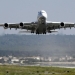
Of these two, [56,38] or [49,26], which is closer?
[49,26]

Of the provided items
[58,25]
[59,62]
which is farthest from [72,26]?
Result: [59,62]

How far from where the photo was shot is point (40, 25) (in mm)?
57000

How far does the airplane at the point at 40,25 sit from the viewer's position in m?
57.2

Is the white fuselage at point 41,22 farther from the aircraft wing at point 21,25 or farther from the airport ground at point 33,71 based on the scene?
the airport ground at point 33,71

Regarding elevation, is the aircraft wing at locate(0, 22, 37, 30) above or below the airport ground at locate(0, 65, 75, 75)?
above

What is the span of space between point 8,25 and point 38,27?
268 inches

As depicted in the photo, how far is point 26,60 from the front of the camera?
4427 inches

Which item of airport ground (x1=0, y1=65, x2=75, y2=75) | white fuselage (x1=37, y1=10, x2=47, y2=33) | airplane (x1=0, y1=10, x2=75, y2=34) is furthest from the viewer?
airport ground (x1=0, y1=65, x2=75, y2=75)

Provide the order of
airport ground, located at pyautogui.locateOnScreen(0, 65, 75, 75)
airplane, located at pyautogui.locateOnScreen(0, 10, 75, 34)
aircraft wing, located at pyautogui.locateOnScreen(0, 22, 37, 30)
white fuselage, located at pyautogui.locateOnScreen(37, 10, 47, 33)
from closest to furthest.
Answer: white fuselage, located at pyautogui.locateOnScreen(37, 10, 47, 33) → airplane, located at pyautogui.locateOnScreen(0, 10, 75, 34) → airport ground, located at pyautogui.locateOnScreen(0, 65, 75, 75) → aircraft wing, located at pyautogui.locateOnScreen(0, 22, 37, 30)

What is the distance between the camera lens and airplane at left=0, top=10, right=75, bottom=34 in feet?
188

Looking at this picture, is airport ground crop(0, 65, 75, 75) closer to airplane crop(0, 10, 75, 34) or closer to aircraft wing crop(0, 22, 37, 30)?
airplane crop(0, 10, 75, 34)

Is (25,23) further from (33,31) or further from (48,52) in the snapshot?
(48,52)

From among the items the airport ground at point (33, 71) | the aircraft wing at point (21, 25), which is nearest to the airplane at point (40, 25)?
the aircraft wing at point (21, 25)

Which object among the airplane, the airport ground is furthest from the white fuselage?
the airport ground
